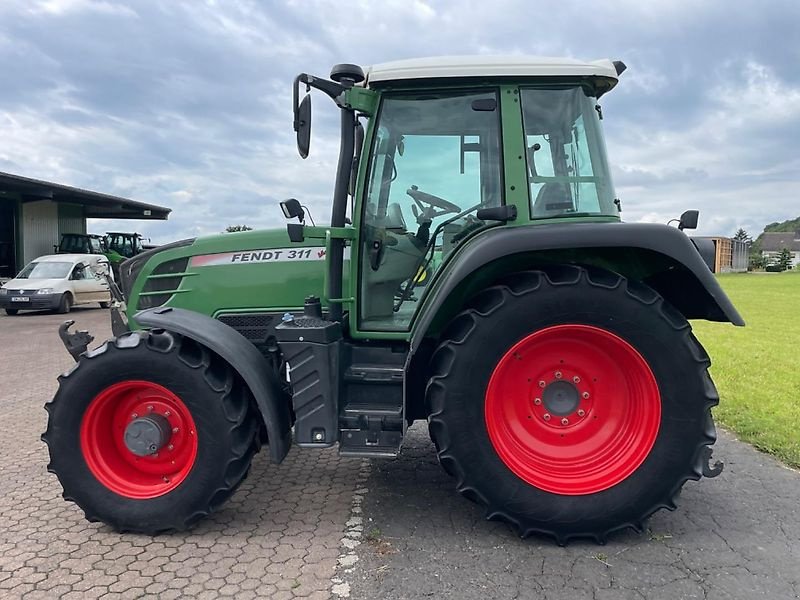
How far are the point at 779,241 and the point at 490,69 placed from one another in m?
120

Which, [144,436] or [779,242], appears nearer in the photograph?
[144,436]

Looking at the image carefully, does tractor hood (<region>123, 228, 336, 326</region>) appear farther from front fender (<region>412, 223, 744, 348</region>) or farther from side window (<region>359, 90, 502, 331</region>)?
front fender (<region>412, 223, 744, 348</region>)

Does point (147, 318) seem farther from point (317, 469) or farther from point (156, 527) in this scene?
point (317, 469)

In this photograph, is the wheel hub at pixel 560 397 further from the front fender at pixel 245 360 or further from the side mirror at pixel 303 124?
the side mirror at pixel 303 124

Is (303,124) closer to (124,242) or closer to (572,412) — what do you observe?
(572,412)

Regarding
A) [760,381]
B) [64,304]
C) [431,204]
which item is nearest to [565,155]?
[431,204]

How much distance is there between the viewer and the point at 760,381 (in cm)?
729

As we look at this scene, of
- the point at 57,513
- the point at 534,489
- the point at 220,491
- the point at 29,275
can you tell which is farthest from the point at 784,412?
the point at 29,275

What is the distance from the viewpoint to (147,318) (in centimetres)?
337

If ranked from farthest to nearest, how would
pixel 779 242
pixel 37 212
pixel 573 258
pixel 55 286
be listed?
pixel 779 242 < pixel 37 212 < pixel 55 286 < pixel 573 258

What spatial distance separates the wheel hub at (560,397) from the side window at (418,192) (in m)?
0.86

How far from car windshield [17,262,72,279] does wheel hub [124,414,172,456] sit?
1552cm

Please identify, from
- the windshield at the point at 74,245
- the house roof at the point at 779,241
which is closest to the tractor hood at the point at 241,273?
the windshield at the point at 74,245

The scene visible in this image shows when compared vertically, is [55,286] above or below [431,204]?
below
